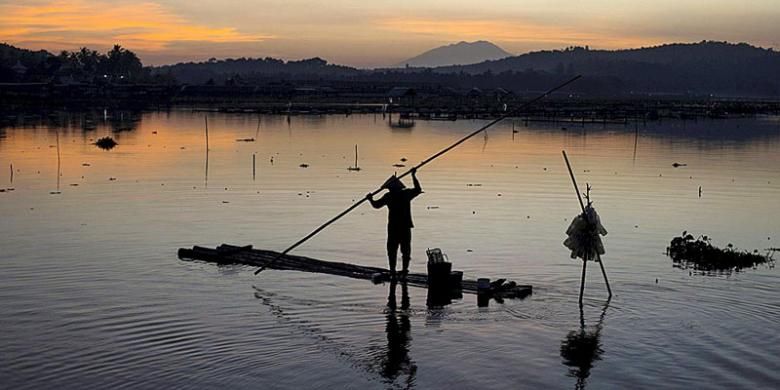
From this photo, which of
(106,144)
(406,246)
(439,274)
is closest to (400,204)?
(406,246)

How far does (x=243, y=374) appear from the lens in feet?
36.2

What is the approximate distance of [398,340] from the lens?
1259 cm

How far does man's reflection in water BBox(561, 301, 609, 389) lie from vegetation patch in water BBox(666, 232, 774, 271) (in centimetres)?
578

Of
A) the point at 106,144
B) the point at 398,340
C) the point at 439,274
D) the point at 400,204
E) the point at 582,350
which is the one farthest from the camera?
the point at 106,144

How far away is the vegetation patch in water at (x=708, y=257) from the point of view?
723 inches

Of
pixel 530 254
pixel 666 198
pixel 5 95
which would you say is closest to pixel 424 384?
pixel 530 254

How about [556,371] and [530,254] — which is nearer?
[556,371]

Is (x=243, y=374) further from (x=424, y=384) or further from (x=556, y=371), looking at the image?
(x=556, y=371)

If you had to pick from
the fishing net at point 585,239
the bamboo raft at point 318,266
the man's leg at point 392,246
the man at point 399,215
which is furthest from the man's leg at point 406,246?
the fishing net at point 585,239

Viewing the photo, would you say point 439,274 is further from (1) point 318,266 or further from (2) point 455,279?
(1) point 318,266

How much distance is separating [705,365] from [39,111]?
87.0 m

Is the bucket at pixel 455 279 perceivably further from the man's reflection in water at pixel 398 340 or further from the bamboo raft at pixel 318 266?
the man's reflection in water at pixel 398 340

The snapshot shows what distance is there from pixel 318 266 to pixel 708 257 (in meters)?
7.95

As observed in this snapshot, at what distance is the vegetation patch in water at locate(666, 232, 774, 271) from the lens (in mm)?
18375
